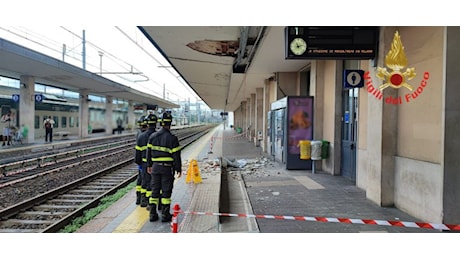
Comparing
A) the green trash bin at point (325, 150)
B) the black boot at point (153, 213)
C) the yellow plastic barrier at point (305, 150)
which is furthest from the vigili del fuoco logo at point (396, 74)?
the black boot at point (153, 213)

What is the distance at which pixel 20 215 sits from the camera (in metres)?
6.76

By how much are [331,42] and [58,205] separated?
7.06 m

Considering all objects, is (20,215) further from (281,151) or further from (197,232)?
(281,151)

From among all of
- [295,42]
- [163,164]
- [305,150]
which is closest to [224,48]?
[305,150]

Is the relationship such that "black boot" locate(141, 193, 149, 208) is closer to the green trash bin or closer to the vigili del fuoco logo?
the vigili del fuoco logo

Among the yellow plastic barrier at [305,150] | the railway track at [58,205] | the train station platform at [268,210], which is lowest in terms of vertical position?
the railway track at [58,205]

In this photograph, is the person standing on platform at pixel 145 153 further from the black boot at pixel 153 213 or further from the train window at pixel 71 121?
the train window at pixel 71 121

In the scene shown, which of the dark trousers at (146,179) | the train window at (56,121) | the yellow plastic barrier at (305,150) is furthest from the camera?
the train window at (56,121)

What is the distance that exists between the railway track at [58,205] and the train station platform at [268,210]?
727 mm

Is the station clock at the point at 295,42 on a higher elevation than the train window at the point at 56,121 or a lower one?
higher

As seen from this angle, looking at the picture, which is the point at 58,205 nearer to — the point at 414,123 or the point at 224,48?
the point at 224,48

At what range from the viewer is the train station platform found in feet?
16.7

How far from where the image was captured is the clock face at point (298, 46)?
6344 mm

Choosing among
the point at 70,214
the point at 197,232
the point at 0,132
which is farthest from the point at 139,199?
the point at 0,132
